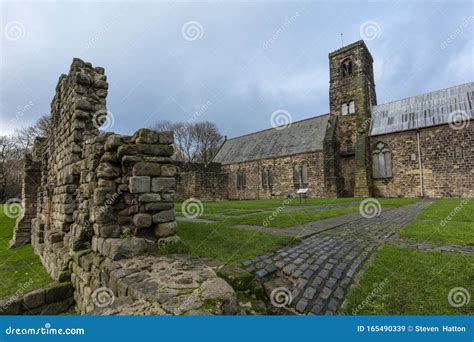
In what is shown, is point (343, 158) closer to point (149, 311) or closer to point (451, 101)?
point (451, 101)

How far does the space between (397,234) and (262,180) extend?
26.0 metres

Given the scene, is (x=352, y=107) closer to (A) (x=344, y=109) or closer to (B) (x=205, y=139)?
(A) (x=344, y=109)

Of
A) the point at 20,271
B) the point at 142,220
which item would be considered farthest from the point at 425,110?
the point at 20,271

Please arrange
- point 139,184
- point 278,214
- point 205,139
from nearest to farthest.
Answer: point 139,184 → point 278,214 → point 205,139

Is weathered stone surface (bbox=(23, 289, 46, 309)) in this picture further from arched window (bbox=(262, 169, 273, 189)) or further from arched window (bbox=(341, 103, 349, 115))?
arched window (bbox=(341, 103, 349, 115))

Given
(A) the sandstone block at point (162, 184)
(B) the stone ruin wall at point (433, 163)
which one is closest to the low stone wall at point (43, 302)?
(A) the sandstone block at point (162, 184)

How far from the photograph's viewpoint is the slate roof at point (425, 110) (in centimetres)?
2091

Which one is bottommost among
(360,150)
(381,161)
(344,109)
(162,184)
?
(162,184)

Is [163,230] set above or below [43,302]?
above

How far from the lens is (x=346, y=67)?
2827 centimetres

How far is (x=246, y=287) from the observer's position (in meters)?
3.11

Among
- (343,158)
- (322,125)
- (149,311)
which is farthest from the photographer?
(322,125)

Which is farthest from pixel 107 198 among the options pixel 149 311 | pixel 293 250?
pixel 293 250

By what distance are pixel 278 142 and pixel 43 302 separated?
99.0ft
